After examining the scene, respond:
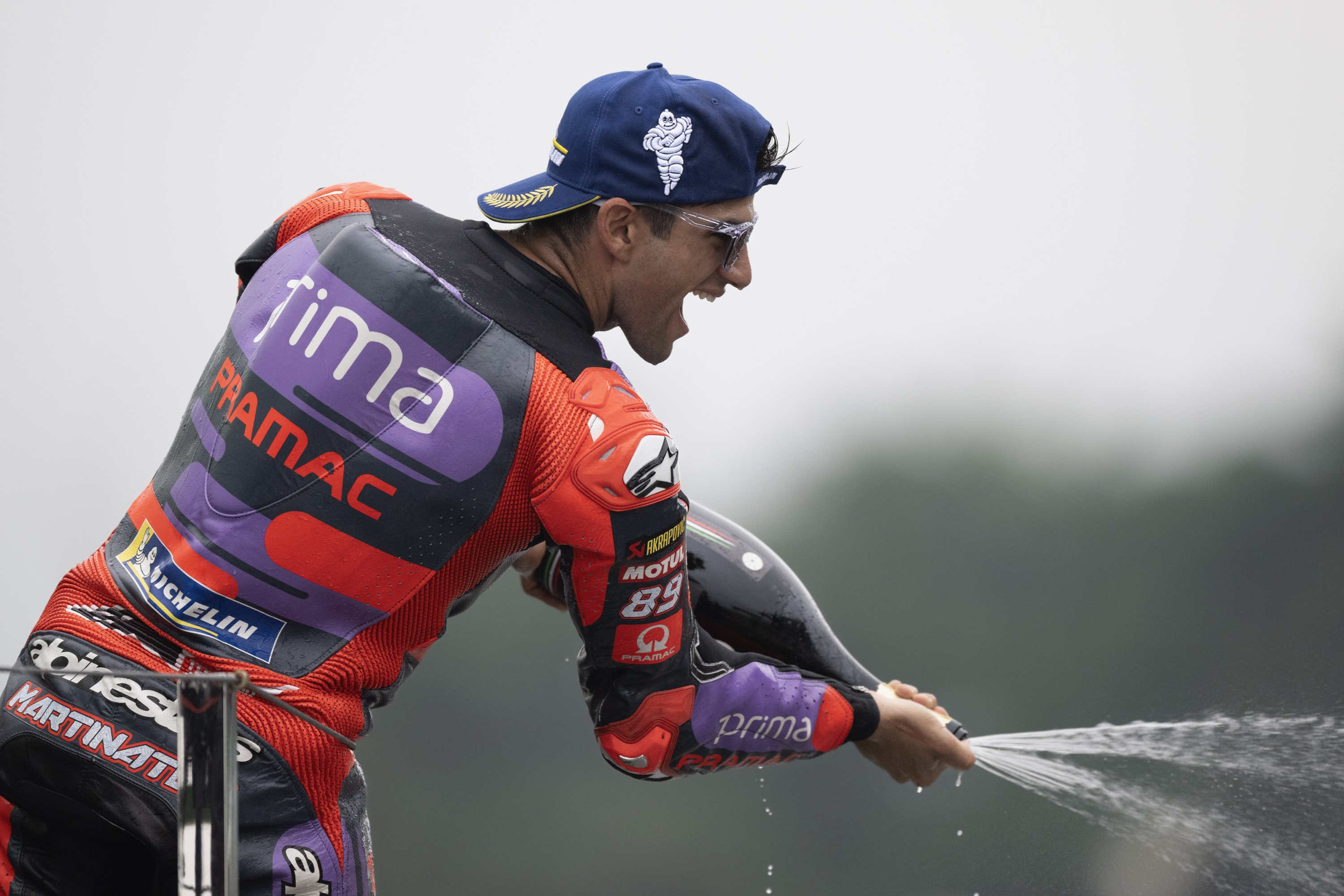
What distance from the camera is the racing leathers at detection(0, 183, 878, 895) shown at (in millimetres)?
1440

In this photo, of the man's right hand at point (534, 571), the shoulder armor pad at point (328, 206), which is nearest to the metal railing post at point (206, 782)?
the shoulder armor pad at point (328, 206)

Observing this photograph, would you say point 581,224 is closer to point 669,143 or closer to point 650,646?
point 669,143

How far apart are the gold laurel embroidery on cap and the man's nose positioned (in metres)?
0.31

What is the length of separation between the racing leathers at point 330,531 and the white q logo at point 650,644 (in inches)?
2.1

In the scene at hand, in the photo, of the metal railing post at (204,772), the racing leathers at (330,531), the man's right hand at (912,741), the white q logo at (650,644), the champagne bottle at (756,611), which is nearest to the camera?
the metal railing post at (204,772)

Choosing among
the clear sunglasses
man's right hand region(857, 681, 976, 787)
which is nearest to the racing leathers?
the clear sunglasses

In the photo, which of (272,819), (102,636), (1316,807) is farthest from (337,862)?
(1316,807)

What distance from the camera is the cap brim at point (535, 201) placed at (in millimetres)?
1684

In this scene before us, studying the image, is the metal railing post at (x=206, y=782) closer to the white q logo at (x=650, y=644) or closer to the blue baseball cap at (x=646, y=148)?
the white q logo at (x=650, y=644)

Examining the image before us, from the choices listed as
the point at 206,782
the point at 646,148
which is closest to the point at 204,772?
the point at 206,782

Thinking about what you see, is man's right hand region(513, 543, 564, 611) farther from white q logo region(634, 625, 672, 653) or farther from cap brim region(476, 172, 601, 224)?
cap brim region(476, 172, 601, 224)

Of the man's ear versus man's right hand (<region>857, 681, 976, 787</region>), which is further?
man's right hand (<region>857, 681, 976, 787</region>)

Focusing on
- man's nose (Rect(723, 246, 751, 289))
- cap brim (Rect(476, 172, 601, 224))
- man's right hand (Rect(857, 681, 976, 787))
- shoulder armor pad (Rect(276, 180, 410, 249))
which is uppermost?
man's nose (Rect(723, 246, 751, 289))

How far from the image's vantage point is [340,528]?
4.82 feet
